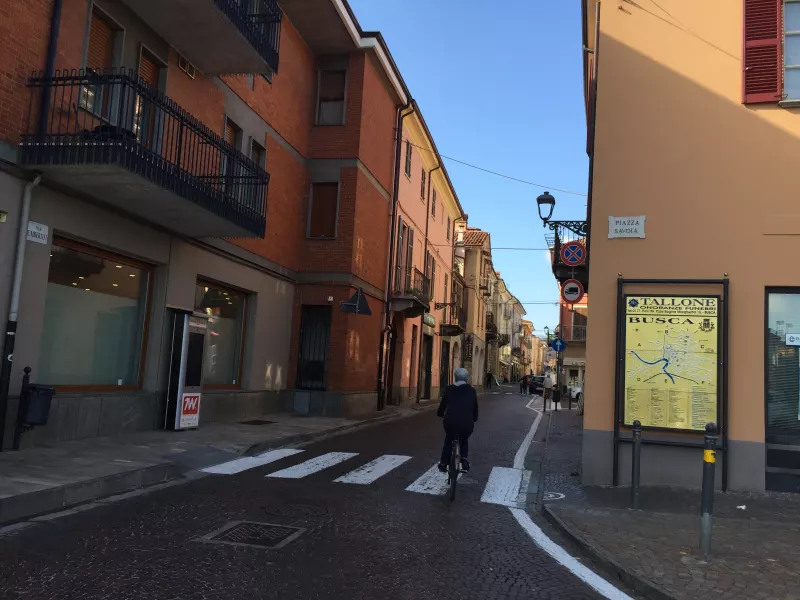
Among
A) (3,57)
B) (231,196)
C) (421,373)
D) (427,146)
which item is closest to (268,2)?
(231,196)

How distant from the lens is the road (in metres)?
4.35

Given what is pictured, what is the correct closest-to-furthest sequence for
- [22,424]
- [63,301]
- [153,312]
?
[22,424], [63,301], [153,312]

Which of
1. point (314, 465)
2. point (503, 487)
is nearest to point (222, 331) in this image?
point (314, 465)

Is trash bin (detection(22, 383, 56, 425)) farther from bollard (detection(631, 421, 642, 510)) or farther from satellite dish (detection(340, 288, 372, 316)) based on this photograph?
satellite dish (detection(340, 288, 372, 316))

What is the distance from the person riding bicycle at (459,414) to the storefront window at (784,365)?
375cm

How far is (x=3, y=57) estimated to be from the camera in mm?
8578

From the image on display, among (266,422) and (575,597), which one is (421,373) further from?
(575,597)

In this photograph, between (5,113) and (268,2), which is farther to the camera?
(268,2)

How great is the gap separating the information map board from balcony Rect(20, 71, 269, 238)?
23.0 ft

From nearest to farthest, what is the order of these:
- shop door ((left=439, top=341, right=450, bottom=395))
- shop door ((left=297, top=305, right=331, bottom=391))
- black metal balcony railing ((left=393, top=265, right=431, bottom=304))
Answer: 1. shop door ((left=297, top=305, right=331, bottom=391))
2. black metal balcony railing ((left=393, top=265, right=431, bottom=304))
3. shop door ((left=439, top=341, right=450, bottom=395))

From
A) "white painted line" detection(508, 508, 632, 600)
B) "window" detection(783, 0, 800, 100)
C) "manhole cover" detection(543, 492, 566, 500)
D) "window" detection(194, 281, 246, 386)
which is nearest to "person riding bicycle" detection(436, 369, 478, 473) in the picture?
"manhole cover" detection(543, 492, 566, 500)

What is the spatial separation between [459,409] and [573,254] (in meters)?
7.63

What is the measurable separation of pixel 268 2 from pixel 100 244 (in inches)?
240

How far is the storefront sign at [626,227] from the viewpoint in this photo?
8.70 metres
